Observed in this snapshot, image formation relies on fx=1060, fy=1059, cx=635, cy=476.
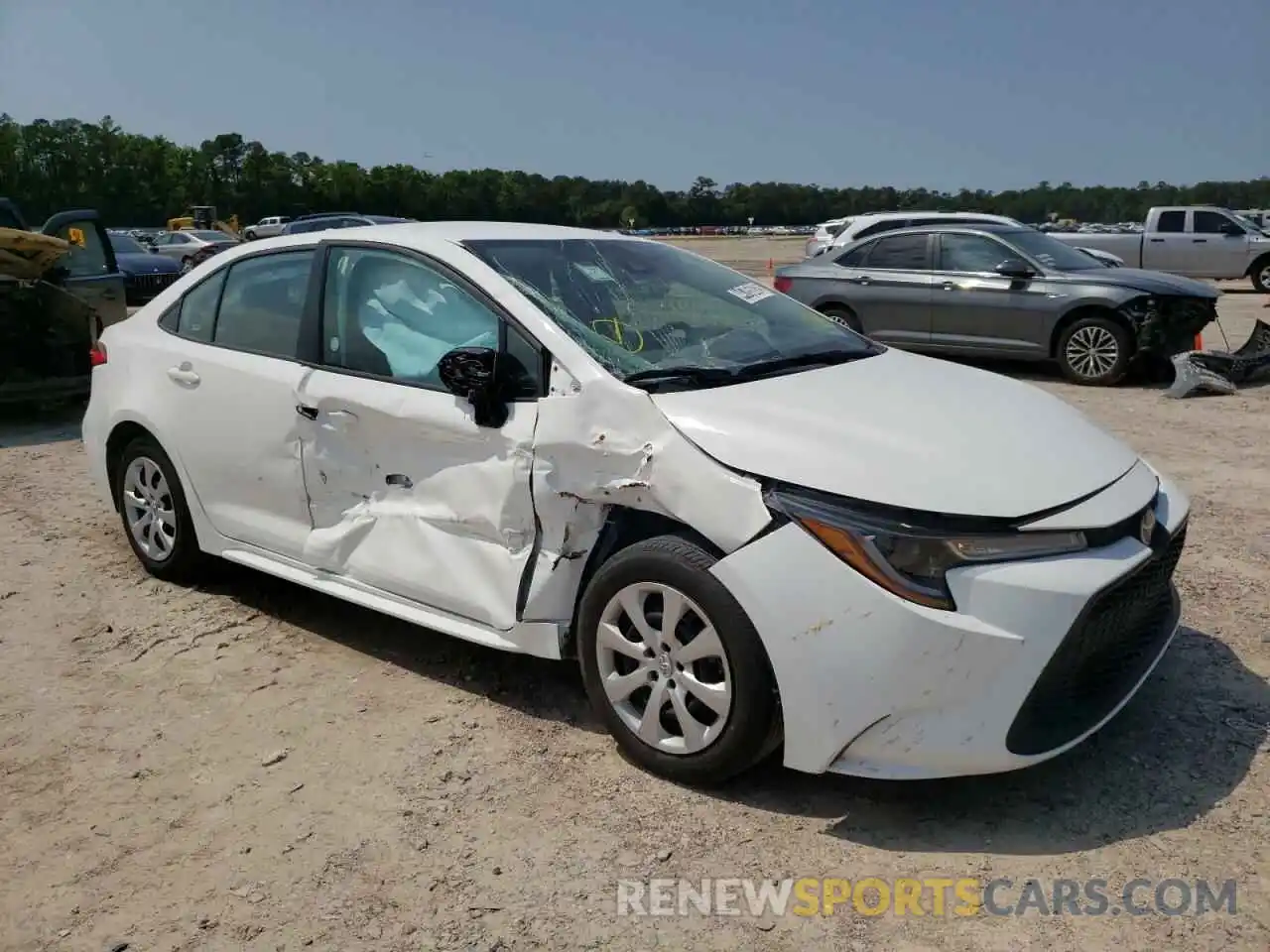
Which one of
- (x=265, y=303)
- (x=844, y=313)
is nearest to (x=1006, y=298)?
(x=844, y=313)

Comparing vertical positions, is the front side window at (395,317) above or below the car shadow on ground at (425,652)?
above

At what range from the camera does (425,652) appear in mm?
4215

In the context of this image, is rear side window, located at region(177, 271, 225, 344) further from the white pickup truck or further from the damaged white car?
the white pickup truck

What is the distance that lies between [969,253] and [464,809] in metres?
9.66

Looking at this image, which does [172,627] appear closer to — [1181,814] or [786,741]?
[786,741]

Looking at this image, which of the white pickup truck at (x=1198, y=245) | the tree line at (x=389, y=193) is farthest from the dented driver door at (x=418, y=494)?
the tree line at (x=389, y=193)

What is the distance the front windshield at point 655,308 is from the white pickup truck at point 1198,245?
18.5m

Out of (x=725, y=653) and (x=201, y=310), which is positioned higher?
(x=201, y=310)

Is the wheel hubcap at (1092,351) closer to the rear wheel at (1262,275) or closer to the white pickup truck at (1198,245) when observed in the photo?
the white pickup truck at (1198,245)

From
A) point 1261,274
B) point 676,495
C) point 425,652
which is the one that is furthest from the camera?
point 1261,274

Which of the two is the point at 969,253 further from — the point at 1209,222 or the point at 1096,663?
the point at 1209,222

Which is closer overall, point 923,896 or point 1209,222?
point 923,896

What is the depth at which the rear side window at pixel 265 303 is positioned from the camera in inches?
166

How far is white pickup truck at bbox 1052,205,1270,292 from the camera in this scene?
20.8m
